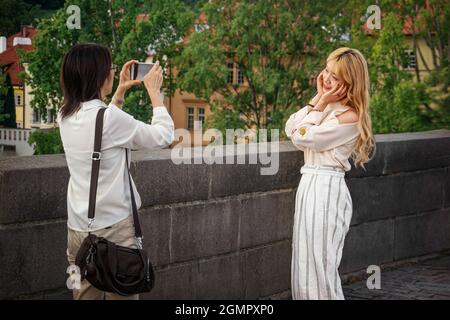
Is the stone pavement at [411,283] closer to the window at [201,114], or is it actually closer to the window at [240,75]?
the window at [240,75]

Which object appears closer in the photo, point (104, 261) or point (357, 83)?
point (104, 261)

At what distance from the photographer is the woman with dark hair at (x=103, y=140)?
3.97 m

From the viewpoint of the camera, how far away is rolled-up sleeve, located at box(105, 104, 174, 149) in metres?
3.95

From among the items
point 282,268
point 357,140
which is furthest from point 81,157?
point 282,268

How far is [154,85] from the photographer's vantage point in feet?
13.8

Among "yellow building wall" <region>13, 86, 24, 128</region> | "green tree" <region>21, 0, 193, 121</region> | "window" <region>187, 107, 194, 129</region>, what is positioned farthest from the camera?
"window" <region>187, 107, 194, 129</region>

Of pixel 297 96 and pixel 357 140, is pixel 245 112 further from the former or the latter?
pixel 357 140

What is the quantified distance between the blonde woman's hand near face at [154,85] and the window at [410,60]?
46.5 m

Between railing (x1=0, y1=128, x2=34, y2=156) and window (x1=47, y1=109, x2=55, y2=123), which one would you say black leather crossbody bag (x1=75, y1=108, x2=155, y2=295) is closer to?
railing (x1=0, y1=128, x2=34, y2=156)

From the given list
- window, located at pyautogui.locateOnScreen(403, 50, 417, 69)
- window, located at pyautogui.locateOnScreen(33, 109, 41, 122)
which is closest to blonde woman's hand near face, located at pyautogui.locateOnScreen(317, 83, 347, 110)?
window, located at pyautogui.locateOnScreen(403, 50, 417, 69)

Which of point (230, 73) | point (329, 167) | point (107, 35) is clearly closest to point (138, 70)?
point (329, 167)

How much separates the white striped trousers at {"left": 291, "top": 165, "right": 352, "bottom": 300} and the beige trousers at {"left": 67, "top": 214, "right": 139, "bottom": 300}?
135 centimetres

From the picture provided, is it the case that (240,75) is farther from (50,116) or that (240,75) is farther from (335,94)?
(335,94)

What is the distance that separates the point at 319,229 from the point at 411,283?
225cm
